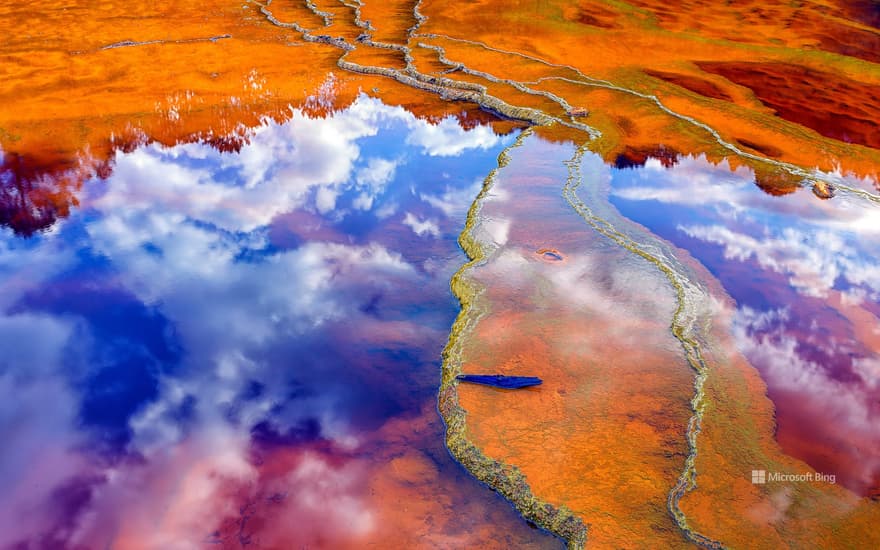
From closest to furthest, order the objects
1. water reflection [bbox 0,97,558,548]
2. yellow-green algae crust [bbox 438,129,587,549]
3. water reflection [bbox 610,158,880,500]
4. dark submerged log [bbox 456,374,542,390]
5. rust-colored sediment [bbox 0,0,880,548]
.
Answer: yellow-green algae crust [bbox 438,129,587,549] < water reflection [bbox 0,97,558,548] < rust-colored sediment [bbox 0,0,880,548] < water reflection [bbox 610,158,880,500] < dark submerged log [bbox 456,374,542,390]

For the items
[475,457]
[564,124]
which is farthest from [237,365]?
[564,124]

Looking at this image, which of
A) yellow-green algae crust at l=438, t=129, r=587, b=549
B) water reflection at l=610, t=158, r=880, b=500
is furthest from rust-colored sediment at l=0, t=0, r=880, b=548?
water reflection at l=610, t=158, r=880, b=500

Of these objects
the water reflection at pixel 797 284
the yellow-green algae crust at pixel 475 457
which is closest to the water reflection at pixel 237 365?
the yellow-green algae crust at pixel 475 457

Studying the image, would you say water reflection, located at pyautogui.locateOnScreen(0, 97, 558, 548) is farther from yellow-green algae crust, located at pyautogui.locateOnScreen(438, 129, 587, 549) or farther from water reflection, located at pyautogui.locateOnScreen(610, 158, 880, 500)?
water reflection, located at pyautogui.locateOnScreen(610, 158, 880, 500)

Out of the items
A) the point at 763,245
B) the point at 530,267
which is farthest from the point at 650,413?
the point at 763,245

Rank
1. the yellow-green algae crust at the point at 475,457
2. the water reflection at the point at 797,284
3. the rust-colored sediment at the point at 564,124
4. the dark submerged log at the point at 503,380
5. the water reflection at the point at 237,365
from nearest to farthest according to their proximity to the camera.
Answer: the yellow-green algae crust at the point at 475,457
the water reflection at the point at 237,365
the rust-colored sediment at the point at 564,124
the water reflection at the point at 797,284
the dark submerged log at the point at 503,380

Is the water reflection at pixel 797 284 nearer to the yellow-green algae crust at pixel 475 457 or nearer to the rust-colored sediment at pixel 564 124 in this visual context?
the rust-colored sediment at pixel 564 124

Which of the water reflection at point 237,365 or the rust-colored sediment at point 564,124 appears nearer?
the water reflection at point 237,365

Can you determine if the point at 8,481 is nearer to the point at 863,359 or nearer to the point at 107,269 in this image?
the point at 107,269
